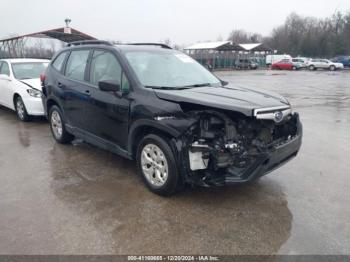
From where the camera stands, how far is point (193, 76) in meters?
4.92

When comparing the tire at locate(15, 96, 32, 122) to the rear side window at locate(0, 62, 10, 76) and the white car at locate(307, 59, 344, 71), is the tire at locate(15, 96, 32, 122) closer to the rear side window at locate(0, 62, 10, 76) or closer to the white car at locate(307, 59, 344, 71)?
the rear side window at locate(0, 62, 10, 76)

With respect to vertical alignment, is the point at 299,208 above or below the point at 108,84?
below

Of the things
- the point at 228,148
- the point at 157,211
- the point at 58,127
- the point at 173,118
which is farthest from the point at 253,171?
the point at 58,127

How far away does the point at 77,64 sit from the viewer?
18.0ft

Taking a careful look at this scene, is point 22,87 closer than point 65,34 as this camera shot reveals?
Yes

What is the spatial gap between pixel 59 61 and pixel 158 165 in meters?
3.33

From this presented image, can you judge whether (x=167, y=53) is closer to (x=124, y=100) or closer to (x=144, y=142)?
(x=124, y=100)

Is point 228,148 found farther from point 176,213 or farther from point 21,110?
point 21,110

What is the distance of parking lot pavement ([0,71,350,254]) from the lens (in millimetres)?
3102

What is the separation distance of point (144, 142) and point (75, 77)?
82.9 inches

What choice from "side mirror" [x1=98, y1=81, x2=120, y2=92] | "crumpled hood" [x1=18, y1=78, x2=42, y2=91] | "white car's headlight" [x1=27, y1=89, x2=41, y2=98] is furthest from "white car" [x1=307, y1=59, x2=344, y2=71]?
"side mirror" [x1=98, y1=81, x2=120, y2=92]

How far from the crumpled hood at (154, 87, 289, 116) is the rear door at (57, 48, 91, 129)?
1674 mm

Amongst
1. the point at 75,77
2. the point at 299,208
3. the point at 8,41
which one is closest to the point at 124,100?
the point at 75,77

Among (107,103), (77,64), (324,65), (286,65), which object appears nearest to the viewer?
(107,103)
